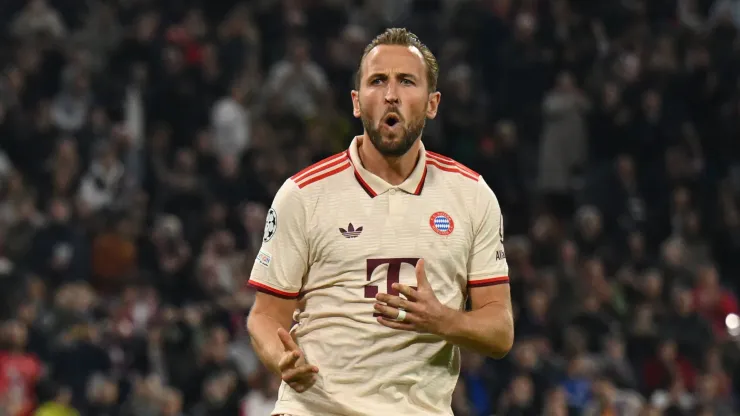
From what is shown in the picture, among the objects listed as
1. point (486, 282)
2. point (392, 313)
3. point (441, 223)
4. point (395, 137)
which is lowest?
point (392, 313)

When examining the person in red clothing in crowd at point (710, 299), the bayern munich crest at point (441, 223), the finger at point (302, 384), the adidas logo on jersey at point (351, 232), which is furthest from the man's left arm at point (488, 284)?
the person in red clothing in crowd at point (710, 299)

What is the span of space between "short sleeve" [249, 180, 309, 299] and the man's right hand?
31 cm

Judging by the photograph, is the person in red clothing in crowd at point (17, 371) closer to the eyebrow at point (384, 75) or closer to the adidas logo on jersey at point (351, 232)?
the adidas logo on jersey at point (351, 232)

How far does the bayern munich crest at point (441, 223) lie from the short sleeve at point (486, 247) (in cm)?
12

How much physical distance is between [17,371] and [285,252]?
6.91 m

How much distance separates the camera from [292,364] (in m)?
4.65

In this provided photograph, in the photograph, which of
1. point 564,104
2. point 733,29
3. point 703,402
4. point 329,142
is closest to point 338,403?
point 703,402

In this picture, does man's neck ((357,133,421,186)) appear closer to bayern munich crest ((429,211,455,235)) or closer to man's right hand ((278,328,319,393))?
bayern munich crest ((429,211,455,235))

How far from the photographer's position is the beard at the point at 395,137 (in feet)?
16.6

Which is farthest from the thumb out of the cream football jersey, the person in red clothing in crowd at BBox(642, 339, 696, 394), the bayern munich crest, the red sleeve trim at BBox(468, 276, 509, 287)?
the person in red clothing in crowd at BBox(642, 339, 696, 394)

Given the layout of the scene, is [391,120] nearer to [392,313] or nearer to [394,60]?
[394,60]

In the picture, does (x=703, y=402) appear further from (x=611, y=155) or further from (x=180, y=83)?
(x=180, y=83)

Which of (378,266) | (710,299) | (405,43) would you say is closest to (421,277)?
(378,266)

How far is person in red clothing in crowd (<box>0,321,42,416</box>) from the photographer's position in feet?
36.5
